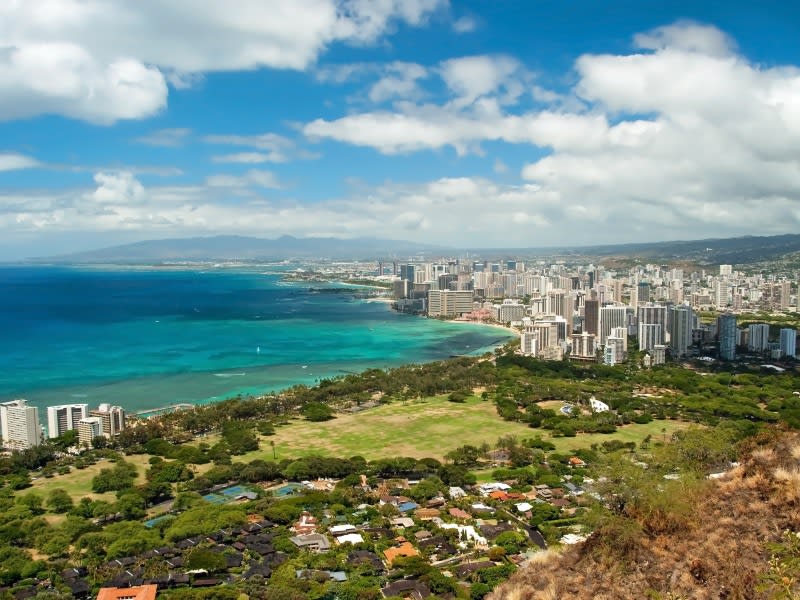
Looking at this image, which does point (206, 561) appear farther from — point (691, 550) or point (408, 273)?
point (408, 273)

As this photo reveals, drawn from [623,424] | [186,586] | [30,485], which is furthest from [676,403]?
[30,485]

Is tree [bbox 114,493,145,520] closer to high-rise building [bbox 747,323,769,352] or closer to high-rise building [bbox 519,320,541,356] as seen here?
high-rise building [bbox 519,320,541,356]

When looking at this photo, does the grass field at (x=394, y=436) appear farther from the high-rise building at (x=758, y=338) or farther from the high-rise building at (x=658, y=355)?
the high-rise building at (x=758, y=338)

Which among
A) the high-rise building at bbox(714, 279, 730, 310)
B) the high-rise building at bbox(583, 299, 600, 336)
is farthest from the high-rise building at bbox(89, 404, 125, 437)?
the high-rise building at bbox(714, 279, 730, 310)

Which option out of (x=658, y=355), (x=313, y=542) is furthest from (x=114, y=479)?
(x=658, y=355)

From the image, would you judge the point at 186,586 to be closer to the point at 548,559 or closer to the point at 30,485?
the point at 548,559
